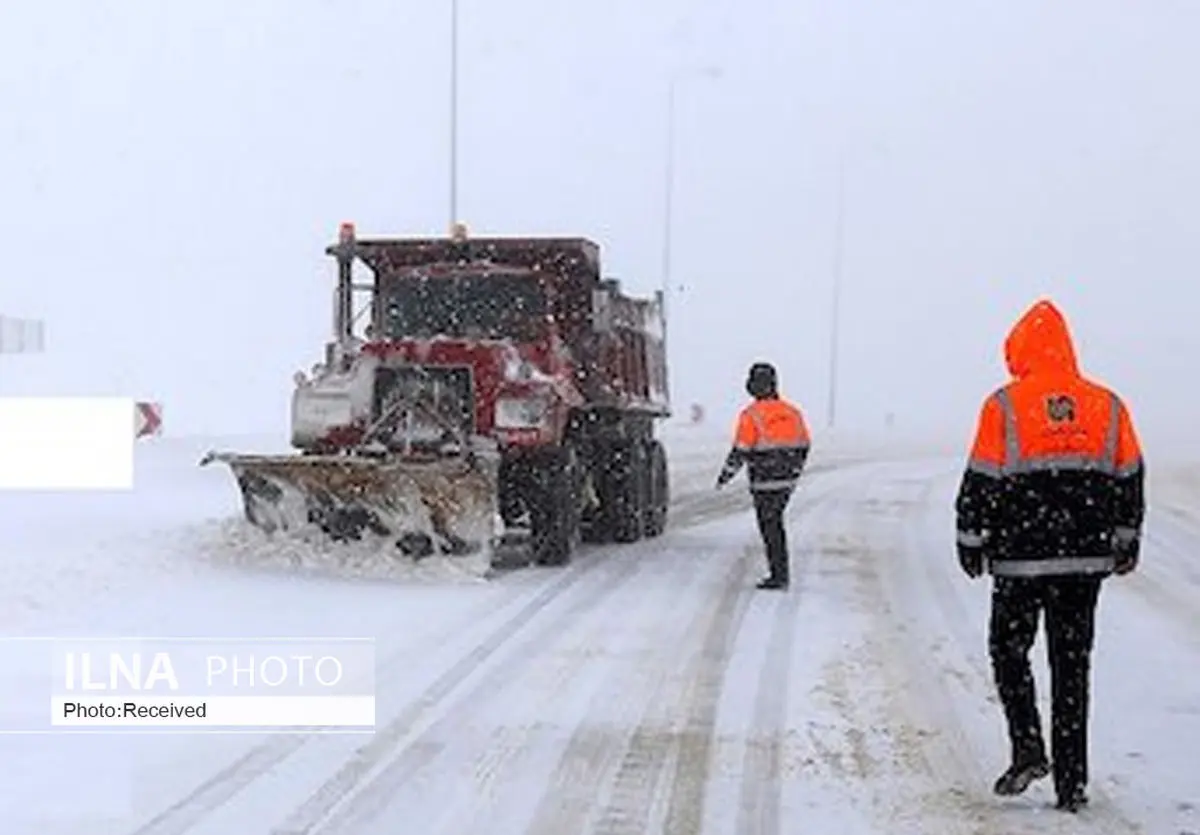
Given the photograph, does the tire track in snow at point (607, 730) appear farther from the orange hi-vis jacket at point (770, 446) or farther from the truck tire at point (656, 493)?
the truck tire at point (656, 493)

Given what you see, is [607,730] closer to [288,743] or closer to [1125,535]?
[288,743]

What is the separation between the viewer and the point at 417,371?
1216 cm

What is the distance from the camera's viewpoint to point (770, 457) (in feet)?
37.0

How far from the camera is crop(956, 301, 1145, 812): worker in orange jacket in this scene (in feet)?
18.5

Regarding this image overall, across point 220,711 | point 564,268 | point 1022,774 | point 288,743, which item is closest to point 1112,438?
point 1022,774

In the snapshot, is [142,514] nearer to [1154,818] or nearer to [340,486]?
[340,486]

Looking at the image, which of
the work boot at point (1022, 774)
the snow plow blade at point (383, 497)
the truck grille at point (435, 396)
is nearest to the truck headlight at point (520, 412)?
the truck grille at point (435, 396)

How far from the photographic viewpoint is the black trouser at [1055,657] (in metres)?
5.75

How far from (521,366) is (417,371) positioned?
772 mm

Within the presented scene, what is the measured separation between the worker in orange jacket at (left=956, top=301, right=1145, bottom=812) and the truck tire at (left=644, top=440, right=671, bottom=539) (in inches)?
376

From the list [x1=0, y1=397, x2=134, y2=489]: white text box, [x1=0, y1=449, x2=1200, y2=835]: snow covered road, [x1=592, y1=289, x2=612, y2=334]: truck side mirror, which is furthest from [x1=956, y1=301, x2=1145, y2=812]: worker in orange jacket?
[x1=0, y1=397, x2=134, y2=489]: white text box

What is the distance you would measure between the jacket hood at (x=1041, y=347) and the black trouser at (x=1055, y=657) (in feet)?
2.42

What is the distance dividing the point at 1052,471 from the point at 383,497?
6778mm

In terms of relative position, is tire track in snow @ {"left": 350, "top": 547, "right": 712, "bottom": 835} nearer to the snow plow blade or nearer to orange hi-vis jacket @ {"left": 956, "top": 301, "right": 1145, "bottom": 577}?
orange hi-vis jacket @ {"left": 956, "top": 301, "right": 1145, "bottom": 577}
